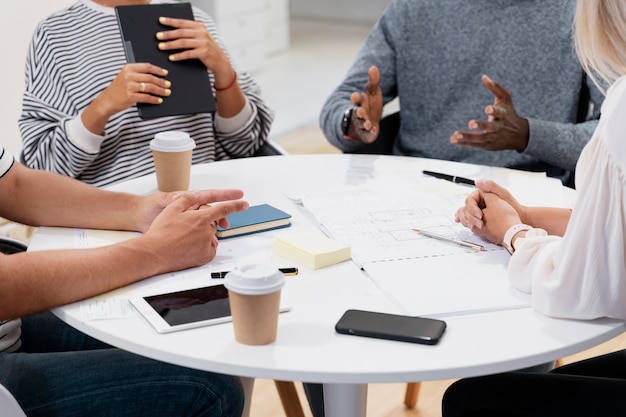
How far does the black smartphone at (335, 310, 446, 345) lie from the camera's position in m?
1.13

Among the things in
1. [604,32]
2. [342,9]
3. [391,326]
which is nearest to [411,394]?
[391,326]

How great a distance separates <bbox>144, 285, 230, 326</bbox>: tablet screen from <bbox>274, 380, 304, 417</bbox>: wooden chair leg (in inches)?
31.2

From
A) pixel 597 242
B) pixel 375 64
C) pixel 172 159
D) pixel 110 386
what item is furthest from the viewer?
pixel 375 64

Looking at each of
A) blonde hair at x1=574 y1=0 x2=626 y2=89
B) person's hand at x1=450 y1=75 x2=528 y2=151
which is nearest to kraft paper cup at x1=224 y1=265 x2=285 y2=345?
blonde hair at x1=574 y1=0 x2=626 y2=89

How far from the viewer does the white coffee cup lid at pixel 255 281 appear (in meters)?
1.07

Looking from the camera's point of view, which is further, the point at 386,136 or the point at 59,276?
the point at 386,136

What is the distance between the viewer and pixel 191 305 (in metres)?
1.23

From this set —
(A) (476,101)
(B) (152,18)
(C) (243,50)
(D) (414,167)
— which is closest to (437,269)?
(D) (414,167)

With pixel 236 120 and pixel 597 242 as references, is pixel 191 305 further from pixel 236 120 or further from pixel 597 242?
pixel 236 120

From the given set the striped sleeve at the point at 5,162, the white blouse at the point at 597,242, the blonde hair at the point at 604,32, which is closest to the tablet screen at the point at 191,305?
the white blouse at the point at 597,242

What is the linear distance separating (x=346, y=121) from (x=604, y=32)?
1.00 metres

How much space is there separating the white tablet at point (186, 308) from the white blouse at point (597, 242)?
1.28ft

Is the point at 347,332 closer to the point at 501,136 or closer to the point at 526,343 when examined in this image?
the point at 526,343

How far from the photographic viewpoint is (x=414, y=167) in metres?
1.93
